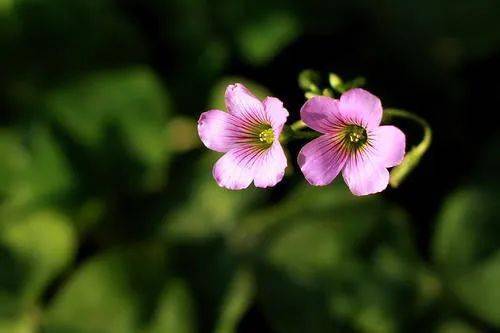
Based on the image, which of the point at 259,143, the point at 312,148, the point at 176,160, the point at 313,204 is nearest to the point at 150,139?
the point at 176,160

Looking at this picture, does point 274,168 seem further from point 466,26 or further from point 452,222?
point 466,26

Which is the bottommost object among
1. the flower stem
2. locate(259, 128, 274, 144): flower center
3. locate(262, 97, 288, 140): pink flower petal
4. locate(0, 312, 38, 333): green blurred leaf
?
locate(0, 312, 38, 333): green blurred leaf

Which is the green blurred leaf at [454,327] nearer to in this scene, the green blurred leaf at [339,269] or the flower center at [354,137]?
the green blurred leaf at [339,269]

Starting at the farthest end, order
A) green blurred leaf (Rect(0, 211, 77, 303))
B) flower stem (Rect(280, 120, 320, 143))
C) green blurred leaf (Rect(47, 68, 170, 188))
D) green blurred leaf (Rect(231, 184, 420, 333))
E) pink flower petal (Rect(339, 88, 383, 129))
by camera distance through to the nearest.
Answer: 1. green blurred leaf (Rect(47, 68, 170, 188))
2. green blurred leaf (Rect(0, 211, 77, 303))
3. green blurred leaf (Rect(231, 184, 420, 333))
4. flower stem (Rect(280, 120, 320, 143))
5. pink flower petal (Rect(339, 88, 383, 129))

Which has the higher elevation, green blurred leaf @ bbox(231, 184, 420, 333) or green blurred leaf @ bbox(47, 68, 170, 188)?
green blurred leaf @ bbox(47, 68, 170, 188)

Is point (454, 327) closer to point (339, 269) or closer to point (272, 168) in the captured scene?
point (339, 269)

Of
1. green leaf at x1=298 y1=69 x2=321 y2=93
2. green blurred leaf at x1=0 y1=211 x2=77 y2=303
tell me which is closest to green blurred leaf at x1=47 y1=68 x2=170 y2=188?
green blurred leaf at x1=0 y1=211 x2=77 y2=303

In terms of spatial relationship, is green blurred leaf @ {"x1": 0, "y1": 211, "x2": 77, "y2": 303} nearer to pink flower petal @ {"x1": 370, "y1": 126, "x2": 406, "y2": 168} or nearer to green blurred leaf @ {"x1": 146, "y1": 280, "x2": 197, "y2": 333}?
green blurred leaf @ {"x1": 146, "y1": 280, "x2": 197, "y2": 333}
